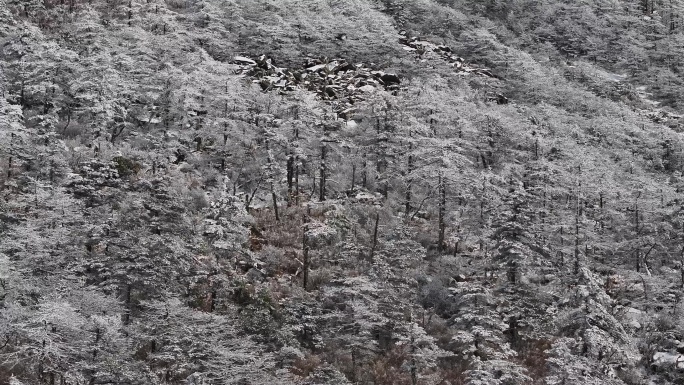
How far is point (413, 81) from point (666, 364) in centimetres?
3685

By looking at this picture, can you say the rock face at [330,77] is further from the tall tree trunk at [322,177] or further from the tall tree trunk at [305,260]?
the tall tree trunk at [305,260]

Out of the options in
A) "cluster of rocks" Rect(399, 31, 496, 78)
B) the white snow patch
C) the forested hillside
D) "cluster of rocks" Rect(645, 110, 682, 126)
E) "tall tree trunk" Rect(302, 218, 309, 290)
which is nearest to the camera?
the forested hillside

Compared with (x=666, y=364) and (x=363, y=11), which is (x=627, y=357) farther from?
(x=363, y=11)

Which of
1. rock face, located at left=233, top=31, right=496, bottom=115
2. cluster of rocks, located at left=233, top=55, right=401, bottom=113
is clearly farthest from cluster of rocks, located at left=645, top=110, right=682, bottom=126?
cluster of rocks, located at left=233, top=55, right=401, bottom=113

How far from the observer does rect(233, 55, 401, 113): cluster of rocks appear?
189 feet

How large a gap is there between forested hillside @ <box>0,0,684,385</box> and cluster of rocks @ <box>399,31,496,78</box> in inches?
19.5

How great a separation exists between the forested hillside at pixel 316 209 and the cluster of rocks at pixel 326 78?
1.36ft

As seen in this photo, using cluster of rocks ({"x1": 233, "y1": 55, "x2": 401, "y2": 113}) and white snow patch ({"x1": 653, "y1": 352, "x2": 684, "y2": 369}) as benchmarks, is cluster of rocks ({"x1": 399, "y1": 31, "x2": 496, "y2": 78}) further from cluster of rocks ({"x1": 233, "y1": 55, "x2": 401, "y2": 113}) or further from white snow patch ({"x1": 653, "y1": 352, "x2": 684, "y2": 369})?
white snow patch ({"x1": 653, "y1": 352, "x2": 684, "y2": 369})

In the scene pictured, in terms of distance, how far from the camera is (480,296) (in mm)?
29688

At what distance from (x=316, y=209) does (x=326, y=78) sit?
82.8 feet

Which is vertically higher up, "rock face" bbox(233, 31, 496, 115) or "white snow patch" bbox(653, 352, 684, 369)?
"rock face" bbox(233, 31, 496, 115)

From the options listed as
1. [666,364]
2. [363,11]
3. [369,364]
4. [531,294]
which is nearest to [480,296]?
[531,294]

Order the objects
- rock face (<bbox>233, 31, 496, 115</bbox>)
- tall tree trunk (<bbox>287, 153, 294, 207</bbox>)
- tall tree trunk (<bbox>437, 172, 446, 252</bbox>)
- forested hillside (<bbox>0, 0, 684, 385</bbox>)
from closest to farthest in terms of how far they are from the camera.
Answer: forested hillside (<bbox>0, 0, 684, 385</bbox>) < tall tree trunk (<bbox>437, 172, 446, 252</bbox>) < tall tree trunk (<bbox>287, 153, 294, 207</bbox>) < rock face (<bbox>233, 31, 496, 115</bbox>)

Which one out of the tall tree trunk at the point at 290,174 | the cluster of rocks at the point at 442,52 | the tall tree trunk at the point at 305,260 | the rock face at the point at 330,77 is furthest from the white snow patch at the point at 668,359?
the cluster of rocks at the point at 442,52
